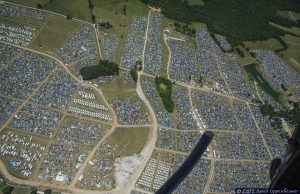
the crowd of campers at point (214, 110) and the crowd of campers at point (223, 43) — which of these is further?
the crowd of campers at point (223, 43)

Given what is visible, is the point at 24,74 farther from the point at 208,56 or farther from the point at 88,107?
the point at 208,56

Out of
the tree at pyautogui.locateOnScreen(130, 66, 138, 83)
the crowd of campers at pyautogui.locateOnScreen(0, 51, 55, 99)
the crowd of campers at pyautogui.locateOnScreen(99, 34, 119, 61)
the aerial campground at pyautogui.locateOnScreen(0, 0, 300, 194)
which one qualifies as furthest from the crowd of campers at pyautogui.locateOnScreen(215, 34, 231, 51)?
the crowd of campers at pyautogui.locateOnScreen(0, 51, 55, 99)

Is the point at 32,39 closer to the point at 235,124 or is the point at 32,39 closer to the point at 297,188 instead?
the point at 235,124

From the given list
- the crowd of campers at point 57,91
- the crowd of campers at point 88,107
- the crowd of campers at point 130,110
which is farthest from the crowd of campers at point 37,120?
the crowd of campers at point 130,110

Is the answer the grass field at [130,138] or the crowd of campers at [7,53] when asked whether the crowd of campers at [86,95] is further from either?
the crowd of campers at [7,53]

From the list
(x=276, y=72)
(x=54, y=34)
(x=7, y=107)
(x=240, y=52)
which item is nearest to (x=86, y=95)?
(x=7, y=107)

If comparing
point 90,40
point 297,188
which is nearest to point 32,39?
point 90,40

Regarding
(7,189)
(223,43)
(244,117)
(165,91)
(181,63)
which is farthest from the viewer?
(223,43)
